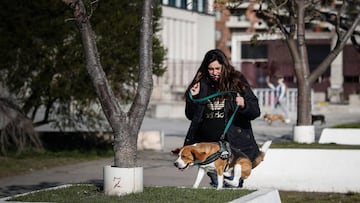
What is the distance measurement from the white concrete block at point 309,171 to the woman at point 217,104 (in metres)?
5.13

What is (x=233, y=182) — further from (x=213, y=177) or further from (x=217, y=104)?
(x=217, y=104)

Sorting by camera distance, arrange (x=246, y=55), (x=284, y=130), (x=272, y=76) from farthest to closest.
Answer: (x=246, y=55) < (x=272, y=76) < (x=284, y=130)

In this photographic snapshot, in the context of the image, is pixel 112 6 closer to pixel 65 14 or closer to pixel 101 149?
pixel 65 14

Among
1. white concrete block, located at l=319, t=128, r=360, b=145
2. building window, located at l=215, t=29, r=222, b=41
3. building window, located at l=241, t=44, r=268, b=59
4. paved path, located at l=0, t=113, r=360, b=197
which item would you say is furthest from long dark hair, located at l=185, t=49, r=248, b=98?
building window, located at l=215, t=29, r=222, b=41

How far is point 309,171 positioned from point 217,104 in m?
5.69

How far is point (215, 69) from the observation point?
28.3 ft

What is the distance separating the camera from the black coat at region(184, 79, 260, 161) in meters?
8.55

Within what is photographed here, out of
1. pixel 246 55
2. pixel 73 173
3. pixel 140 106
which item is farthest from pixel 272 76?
pixel 140 106

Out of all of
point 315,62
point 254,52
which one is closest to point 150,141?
point 315,62

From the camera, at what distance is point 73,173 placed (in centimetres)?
1677

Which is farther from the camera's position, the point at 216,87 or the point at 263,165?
the point at 263,165

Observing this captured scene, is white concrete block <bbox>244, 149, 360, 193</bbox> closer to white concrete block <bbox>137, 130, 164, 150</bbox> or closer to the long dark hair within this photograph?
the long dark hair

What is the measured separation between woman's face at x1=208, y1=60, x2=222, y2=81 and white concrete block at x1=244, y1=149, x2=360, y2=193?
529 centimetres

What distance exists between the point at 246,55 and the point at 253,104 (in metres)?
67.7
